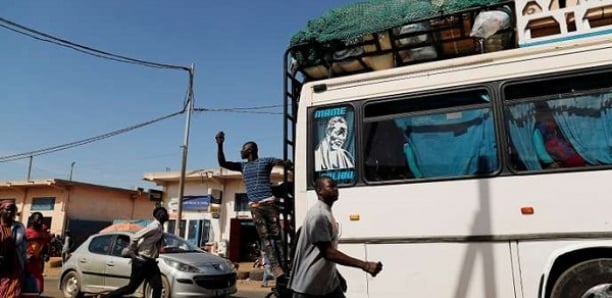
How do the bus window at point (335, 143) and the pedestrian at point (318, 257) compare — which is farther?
the bus window at point (335, 143)

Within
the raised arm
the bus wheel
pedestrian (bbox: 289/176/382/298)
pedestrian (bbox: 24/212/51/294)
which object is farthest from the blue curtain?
pedestrian (bbox: 24/212/51/294)

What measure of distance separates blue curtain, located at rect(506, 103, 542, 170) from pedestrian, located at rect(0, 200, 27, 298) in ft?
18.3

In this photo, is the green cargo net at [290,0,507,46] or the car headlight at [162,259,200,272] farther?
the car headlight at [162,259,200,272]

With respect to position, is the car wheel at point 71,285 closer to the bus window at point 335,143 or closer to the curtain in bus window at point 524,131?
the bus window at point 335,143

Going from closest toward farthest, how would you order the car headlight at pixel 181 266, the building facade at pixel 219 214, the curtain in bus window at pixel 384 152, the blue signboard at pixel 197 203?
the curtain in bus window at pixel 384 152 < the car headlight at pixel 181 266 < the building facade at pixel 219 214 < the blue signboard at pixel 197 203

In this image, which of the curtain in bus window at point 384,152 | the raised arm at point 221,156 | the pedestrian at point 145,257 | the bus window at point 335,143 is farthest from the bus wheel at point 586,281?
the pedestrian at point 145,257

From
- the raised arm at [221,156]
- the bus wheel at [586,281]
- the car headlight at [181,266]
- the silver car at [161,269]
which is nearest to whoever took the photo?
the bus wheel at [586,281]

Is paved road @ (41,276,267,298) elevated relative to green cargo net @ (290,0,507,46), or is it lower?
lower

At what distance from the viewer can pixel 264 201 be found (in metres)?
5.32

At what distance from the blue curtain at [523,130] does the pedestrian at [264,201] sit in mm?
2365

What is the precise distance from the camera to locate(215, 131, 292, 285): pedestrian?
520 cm

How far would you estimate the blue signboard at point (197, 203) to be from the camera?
2288 cm

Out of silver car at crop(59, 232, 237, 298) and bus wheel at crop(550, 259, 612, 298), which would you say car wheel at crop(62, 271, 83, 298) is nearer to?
silver car at crop(59, 232, 237, 298)

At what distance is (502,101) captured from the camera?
4316mm
